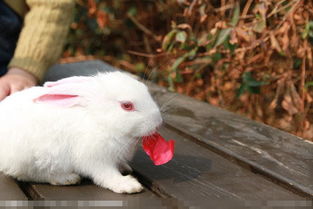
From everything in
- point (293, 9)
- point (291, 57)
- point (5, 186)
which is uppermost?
point (293, 9)

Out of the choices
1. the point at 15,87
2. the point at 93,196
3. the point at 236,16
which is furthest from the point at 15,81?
the point at 236,16

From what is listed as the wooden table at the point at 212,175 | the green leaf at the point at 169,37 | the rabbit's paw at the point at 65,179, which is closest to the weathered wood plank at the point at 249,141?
the wooden table at the point at 212,175

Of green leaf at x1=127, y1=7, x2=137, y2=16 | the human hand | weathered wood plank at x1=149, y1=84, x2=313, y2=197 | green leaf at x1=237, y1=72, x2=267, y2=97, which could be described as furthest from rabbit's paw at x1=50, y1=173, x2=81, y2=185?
green leaf at x1=127, y1=7, x2=137, y2=16

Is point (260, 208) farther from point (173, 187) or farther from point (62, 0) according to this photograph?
point (62, 0)

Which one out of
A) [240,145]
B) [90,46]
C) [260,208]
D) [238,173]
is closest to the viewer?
[260,208]

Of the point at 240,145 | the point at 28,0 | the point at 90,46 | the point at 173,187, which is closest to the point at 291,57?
the point at 240,145

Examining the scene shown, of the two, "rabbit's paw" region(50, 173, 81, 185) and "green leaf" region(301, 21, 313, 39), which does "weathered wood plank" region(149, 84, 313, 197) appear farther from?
"green leaf" region(301, 21, 313, 39)

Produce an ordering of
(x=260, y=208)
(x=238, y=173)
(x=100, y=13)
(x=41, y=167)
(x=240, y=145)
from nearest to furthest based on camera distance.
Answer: (x=260, y=208) → (x=41, y=167) → (x=238, y=173) → (x=240, y=145) → (x=100, y=13)
